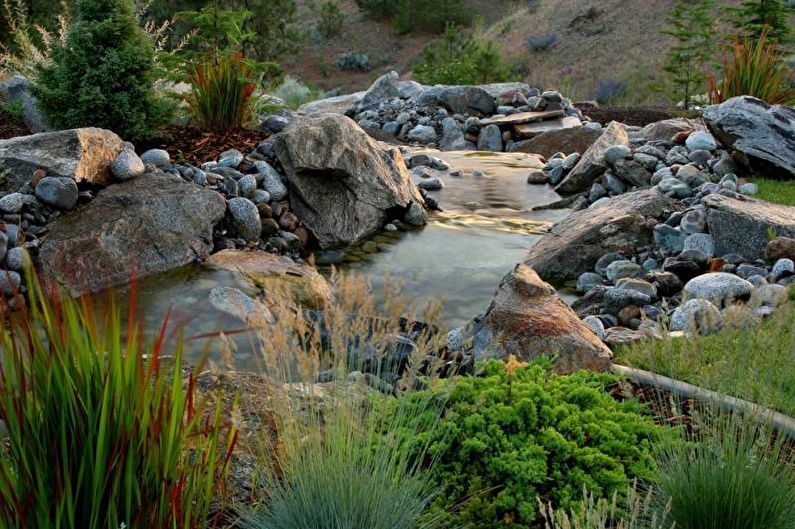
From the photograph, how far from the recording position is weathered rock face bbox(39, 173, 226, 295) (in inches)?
232

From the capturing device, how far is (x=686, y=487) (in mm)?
2363

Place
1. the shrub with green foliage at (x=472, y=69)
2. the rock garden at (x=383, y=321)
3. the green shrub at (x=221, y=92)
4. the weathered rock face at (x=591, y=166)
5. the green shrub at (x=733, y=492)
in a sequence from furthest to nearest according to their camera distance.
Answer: the shrub with green foliage at (x=472, y=69) < the weathered rock face at (x=591, y=166) < the green shrub at (x=221, y=92) < the green shrub at (x=733, y=492) < the rock garden at (x=383, y=321)

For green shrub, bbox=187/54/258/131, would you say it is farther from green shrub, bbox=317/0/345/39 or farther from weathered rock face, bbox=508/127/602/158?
green shrub, bbox=317/0/345/39

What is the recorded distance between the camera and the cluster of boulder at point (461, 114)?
14172mm

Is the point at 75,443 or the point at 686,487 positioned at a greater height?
the point at 75,443

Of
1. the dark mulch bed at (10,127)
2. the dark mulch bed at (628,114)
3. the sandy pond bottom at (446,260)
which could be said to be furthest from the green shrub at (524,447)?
the dark mulch bed at (628,114)

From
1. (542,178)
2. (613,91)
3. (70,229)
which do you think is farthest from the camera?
(613,91)

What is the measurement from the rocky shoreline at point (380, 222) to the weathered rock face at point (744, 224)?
11mm

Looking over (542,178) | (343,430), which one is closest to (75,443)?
(343,430)

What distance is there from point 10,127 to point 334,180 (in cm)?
434

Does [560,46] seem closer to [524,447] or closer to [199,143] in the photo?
[199,143]

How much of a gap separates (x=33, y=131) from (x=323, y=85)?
24.8 meters

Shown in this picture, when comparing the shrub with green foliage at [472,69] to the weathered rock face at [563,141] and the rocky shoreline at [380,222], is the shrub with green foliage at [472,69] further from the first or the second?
the rocky shoreline at [380,222]

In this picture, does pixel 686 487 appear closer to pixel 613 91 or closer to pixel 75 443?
pixel 75 443
